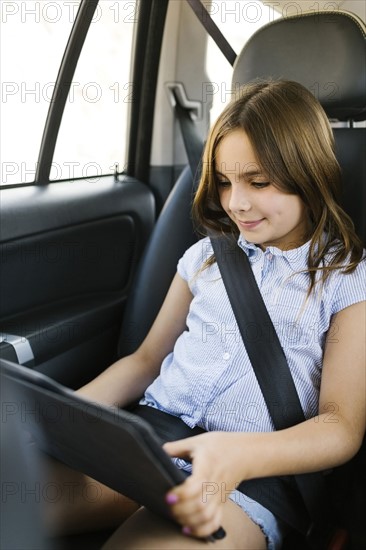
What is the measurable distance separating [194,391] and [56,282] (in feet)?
2.14

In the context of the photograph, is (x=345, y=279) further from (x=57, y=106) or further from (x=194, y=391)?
(x=57, y=106)

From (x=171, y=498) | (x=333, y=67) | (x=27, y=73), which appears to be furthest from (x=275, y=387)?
(x=27, y=73)

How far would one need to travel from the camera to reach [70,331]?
5.41ft

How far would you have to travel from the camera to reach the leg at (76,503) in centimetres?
108

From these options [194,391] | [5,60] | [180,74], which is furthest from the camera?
[180,74]

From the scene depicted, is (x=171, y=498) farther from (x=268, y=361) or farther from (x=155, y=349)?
(x=155, y=349)

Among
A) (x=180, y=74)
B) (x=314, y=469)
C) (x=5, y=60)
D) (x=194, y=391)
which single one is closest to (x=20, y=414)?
(x=194, y=391)

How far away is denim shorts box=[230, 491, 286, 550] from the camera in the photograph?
105cm

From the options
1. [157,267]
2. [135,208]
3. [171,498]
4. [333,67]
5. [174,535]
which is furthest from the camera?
[135,208]

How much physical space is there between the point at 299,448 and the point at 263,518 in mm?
142

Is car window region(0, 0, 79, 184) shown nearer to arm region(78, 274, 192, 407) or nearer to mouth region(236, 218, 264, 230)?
arm region(78, 274, 192, 407)

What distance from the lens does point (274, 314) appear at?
1.23m

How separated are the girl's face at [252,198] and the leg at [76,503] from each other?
0.53 m

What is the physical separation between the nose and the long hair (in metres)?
0.05
